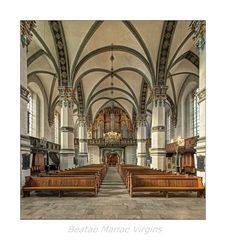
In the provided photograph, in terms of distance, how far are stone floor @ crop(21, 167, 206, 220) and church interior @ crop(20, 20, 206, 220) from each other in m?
0.03

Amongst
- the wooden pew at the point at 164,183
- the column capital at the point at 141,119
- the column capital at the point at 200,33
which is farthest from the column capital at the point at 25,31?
the column capital at the point at 141,119

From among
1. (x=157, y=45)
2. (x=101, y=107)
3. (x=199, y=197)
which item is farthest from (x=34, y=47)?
(x=101, y=107)

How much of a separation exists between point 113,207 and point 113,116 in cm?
3348

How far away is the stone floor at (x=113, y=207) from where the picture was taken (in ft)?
22.5

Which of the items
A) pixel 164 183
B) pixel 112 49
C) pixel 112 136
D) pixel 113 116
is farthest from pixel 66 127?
pixel 113 116

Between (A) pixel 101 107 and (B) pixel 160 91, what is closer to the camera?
(B) pixel 160 91

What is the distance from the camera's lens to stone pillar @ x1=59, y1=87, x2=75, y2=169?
63.8 ft

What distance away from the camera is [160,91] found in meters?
19.4

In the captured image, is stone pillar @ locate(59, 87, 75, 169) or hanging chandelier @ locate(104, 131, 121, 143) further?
hanging chandelier @ locate(104, 131, 121, 143)

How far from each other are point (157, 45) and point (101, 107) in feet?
70.6

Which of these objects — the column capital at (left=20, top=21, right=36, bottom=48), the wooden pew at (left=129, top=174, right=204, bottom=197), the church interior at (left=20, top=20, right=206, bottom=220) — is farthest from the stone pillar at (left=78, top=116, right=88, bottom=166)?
the column capital at (left=20, top=21, right=36, bottom=48)

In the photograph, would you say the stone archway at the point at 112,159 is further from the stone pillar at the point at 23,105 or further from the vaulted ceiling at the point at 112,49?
the stone pillar at the point at 23,105

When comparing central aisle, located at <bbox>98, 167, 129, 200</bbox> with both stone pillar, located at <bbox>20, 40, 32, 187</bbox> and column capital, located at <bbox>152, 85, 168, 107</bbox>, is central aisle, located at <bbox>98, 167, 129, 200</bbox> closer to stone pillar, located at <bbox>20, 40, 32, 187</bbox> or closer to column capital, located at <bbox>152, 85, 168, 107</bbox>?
stone pillar, located at <bbox>20, 40, 32, 187</bbox>
